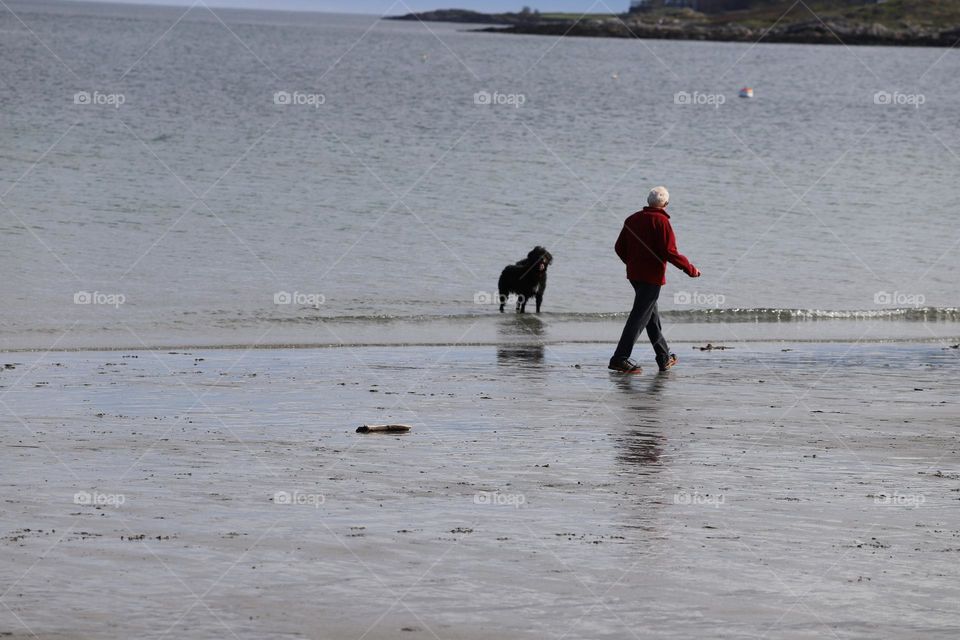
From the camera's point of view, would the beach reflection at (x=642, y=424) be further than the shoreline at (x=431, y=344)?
No

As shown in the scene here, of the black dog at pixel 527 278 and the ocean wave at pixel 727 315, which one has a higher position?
the black dog at pixel 527 278

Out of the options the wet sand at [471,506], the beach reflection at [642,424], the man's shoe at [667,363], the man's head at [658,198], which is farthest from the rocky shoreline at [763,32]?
the wet sand at [471,506]

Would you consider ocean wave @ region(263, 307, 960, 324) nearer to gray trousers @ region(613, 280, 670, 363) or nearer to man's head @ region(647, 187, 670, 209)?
gray trousers @ region(613, 280, 670, 363)

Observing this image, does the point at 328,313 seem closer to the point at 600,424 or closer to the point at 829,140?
the point at 600,424

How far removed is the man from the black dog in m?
3.97

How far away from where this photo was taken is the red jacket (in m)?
12.9

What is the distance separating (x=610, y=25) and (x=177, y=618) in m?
172

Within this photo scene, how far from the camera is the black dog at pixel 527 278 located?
56.2 feet

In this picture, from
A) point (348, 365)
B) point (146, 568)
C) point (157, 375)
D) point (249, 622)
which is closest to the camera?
point (249, 622)

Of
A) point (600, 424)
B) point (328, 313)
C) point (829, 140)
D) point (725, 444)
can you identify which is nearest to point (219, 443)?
point (600, 424)

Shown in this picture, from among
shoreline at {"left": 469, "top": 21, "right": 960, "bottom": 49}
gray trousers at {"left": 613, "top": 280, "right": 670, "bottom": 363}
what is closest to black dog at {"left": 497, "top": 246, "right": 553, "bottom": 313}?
gray trousers at {"left": 613, "top": 280, "right": 670, "bottom": 363}

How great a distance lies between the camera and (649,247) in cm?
1298

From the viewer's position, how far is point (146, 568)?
6.45m

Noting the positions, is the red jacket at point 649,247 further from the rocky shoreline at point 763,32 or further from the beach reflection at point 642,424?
the rocky shoreline at point 763,32
